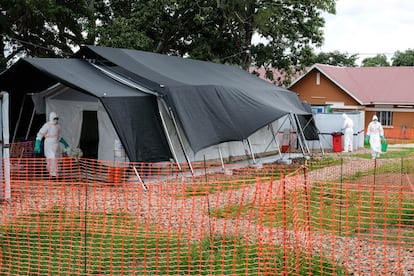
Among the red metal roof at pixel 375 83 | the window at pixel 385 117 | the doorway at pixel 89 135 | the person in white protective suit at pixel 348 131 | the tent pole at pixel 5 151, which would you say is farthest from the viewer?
the window at pixel 385 117

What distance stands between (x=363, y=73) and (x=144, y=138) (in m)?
25.8

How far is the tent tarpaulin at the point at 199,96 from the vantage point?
13.5m

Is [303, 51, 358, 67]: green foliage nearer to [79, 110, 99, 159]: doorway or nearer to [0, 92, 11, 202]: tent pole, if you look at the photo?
[79, 110, 99, 159]: doorway

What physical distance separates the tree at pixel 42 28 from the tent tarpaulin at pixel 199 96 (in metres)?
7.37

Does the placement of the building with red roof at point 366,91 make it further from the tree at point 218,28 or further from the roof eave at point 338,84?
the tree at point 218,28

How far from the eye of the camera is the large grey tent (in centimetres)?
1234

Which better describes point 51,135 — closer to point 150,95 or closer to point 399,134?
point 150,95

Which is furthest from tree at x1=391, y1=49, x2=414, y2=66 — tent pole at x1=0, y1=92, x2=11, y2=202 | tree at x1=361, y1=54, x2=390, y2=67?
tent pole at x1=0, y1=92, x2=11, y2=202

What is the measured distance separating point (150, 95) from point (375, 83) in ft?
77.7

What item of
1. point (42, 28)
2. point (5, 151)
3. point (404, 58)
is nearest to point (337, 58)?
point (404, 58)

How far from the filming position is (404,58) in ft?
160

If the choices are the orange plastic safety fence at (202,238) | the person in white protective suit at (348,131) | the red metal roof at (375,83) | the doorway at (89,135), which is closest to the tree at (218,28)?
the person in white protective suit at (348,131)

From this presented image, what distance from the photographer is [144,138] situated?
12.6 meters

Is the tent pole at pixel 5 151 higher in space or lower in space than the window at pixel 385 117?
lower
